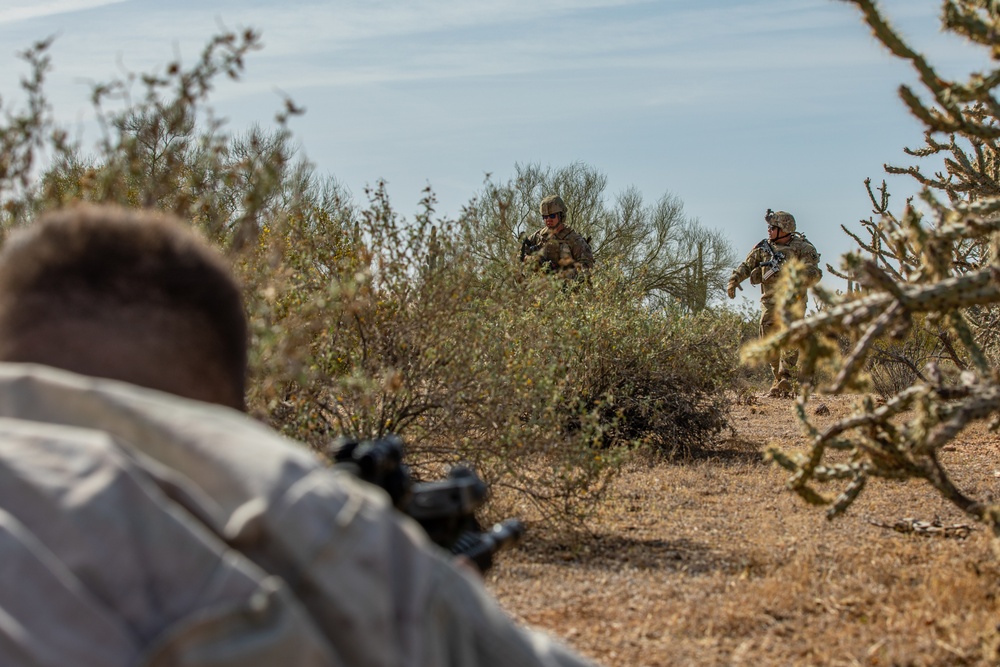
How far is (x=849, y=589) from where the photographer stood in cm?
447

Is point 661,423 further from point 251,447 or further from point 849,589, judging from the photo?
point 251,447

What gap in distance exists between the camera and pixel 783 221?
47.6 ft

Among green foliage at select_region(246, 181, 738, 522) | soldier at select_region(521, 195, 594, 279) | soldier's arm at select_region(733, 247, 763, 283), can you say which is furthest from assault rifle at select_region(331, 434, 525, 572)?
soldier's arm at select_region(733, 247, 763, 283)

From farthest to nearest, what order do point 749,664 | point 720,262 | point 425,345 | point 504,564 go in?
point 720,262 < point 425,345 < point 504,564 < point 749,664

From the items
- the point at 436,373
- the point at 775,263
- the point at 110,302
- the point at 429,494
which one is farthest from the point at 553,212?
the point at 110,302

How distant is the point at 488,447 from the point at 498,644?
4.37m

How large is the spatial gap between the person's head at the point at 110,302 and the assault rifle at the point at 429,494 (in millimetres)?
181

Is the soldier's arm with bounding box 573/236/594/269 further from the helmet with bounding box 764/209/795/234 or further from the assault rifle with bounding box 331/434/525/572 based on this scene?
the assault rifle with bounding box 331/434/525/572

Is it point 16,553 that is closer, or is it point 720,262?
point 16,553

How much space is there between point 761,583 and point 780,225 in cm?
1056

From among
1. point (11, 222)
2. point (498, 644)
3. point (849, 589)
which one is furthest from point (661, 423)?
point (498, 644)

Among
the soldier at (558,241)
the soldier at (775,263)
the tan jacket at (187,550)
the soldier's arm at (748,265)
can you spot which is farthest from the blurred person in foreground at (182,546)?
the soldier's arm at (748,265)

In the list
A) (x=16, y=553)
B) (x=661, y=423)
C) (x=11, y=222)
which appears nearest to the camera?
(x=16, y=553)

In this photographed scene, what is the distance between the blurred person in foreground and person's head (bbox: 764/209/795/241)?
554 inches
